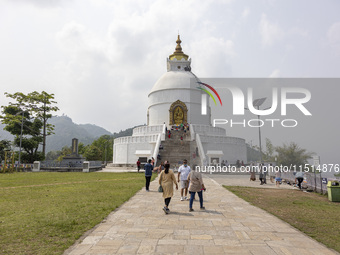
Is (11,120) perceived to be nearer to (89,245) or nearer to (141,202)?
(141,202)

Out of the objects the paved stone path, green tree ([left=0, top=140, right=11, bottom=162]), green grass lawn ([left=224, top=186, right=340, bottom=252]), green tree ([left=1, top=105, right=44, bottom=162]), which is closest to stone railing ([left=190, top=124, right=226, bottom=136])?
green tree ([left=1, top=105, right=44, bottom=162])

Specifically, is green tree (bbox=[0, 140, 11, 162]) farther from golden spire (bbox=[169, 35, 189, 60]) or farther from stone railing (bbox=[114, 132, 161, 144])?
golden spire (bbox=[169, 35, 189, 60])

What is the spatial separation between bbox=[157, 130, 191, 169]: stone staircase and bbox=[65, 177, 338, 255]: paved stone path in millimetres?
17788

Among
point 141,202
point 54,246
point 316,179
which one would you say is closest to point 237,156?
point 316,179

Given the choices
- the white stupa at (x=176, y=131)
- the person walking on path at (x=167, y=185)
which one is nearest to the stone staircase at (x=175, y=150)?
the white stupa at (x=176, y=131)

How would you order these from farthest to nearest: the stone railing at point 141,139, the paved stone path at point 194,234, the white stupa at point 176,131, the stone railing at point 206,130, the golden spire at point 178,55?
the golden spire at point 178,55 → the stone railing at point 206,130 → the stone railing at point 141,139 → the white stupa at point 176,131 → the paved stone path at point 194,234

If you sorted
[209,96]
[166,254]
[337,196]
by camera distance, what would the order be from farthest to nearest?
[209,96]
[337,196]
[166,254]

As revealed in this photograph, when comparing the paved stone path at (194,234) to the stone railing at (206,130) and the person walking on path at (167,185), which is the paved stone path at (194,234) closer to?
the person walking on path at (167,185)

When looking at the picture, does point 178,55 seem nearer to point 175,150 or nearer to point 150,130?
point 150,130

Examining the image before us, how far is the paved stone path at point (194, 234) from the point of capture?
433cm

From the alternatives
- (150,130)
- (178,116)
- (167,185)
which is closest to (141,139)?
(150,130)

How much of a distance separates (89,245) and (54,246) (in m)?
0.60

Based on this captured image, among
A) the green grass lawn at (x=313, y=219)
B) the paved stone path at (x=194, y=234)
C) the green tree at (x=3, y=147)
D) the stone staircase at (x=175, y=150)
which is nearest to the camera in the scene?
the paved stone path at (x=194, y=234)

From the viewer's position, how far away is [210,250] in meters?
4.27
